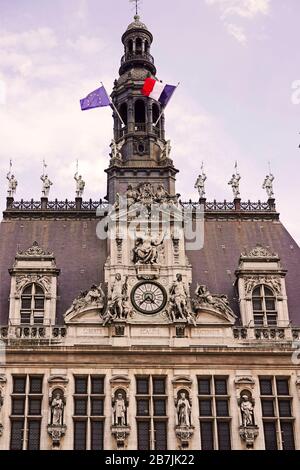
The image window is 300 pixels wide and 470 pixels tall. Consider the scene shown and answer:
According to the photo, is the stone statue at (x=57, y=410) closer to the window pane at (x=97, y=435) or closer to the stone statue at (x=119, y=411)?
the window pane at (x=97, y=435)

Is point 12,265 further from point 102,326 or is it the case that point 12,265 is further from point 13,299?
point 102,326

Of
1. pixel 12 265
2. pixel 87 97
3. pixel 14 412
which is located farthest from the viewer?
pixel 87 97

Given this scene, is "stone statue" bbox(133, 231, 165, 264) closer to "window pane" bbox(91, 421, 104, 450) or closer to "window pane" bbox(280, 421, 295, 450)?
"window pane" bbox(91, 421, 104, 450)

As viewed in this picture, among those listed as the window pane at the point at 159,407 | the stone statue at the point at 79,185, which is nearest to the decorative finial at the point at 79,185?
the stone statue at the point at 79,185

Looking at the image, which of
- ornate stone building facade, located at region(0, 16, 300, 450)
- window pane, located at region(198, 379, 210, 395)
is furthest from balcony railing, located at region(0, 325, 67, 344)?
window pane, located at region(198, 379, 210, 395)

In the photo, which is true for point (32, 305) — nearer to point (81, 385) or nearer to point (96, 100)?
point (81, 385)

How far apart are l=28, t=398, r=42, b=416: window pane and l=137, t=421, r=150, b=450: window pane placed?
16.5 ft

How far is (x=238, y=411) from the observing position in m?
43.7

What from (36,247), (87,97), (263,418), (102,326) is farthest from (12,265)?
(263,418)

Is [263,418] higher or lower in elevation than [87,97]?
lower

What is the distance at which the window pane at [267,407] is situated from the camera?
4409 centimetres

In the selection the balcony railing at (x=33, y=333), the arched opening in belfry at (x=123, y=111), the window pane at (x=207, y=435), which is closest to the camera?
the window pane at (x=207, y=435)

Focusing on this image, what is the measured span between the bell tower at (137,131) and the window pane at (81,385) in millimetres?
12643
